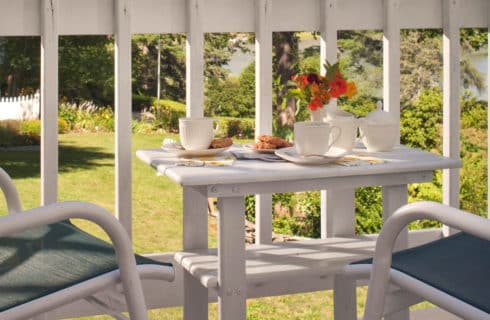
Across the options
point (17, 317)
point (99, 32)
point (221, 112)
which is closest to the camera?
point (17, 317)

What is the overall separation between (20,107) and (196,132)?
7.52m

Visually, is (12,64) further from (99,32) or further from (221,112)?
(99,32)

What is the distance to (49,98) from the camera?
2477 mm

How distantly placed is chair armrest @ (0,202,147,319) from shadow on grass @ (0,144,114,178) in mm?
7554

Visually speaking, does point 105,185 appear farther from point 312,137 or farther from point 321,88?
point 312,137

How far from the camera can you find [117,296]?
1794mm

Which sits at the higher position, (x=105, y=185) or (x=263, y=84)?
(x=263, y=84)

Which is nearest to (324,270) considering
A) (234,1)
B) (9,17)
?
(234,1)

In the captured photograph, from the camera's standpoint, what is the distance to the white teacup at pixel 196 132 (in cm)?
233

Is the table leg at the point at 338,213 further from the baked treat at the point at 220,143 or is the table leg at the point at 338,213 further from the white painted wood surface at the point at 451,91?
the baked treat at the point at 220,143

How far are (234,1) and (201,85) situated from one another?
267 mm

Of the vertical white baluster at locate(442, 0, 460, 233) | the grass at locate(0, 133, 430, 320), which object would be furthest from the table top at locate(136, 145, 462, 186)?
the grass at locate(0, 133, 430, 320)

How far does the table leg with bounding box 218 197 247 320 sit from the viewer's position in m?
2.13

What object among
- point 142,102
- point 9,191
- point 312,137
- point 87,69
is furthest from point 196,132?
point 87,69
